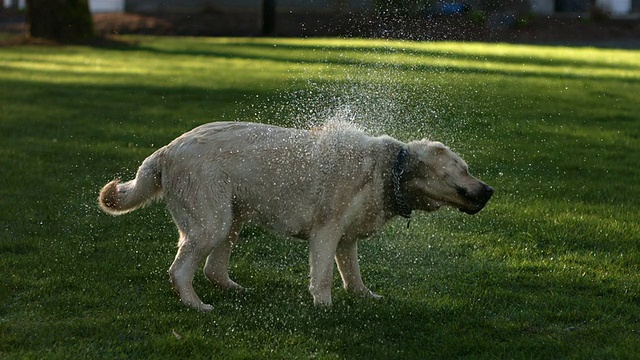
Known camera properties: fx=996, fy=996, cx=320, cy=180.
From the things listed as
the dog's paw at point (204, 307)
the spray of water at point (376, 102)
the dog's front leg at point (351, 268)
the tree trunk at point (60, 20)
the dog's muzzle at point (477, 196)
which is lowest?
the tree trunk at point (60, 20)

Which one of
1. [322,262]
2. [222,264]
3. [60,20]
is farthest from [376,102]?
[60,20]

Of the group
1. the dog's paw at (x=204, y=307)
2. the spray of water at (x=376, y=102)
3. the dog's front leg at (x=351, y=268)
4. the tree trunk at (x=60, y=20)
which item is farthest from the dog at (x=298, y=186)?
the tree trunk at (x=60, y=20)

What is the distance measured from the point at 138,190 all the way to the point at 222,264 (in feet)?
2.31

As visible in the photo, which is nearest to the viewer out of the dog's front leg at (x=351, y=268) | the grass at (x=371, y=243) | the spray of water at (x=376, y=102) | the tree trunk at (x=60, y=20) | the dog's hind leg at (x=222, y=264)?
the grass at (x=371, y=243)

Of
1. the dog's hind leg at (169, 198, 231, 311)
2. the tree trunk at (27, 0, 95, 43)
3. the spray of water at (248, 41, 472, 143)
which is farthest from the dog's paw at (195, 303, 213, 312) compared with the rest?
the tree trunk at (27, 0, 95, 43)

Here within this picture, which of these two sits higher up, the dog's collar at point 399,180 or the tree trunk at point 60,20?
the dog's collar at point 399,180

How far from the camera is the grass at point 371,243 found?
518cm

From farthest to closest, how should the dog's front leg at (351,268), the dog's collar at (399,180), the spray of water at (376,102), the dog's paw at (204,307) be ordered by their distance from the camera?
the spray of water at (376,102) < the dog's front leg at (351,268) < the dog's collar at (399,180) < the dog's paw at (204,307)

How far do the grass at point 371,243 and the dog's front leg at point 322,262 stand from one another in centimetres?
13

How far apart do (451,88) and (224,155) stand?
8.83 metres

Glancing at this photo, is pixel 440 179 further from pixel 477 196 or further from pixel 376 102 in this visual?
pixel 376 102

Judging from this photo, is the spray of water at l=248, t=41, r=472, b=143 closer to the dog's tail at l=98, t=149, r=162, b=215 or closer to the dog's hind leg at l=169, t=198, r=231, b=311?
the dog's tail at l=98, t=149, r=162, b=215

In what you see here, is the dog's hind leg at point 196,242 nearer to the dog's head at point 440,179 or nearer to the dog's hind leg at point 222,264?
the dog's hind leg at point 222,264

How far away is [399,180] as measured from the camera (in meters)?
5.75
